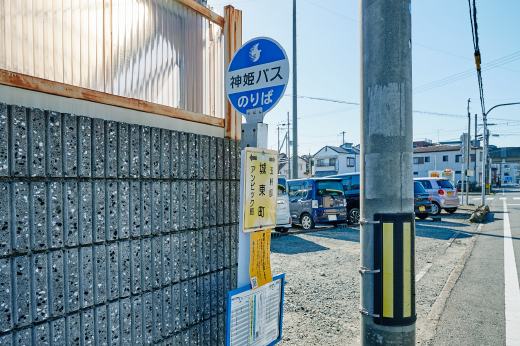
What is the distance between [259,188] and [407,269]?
1190mm

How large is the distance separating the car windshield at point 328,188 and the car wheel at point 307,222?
0.89 m

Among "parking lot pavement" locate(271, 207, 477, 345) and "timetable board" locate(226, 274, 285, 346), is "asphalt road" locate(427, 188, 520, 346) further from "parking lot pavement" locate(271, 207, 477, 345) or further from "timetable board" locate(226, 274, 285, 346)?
"timetable board" locate(226, 274, 285, 346)

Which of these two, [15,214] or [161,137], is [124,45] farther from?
[15,214]

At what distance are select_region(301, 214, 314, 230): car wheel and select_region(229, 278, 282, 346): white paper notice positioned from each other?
9.94m

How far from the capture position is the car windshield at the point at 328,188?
12891 mm

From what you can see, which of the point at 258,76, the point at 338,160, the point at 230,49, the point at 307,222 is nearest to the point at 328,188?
the point at 307,222

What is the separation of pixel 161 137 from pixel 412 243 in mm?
1855

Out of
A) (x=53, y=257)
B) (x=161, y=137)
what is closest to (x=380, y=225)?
(x=161, y=137)

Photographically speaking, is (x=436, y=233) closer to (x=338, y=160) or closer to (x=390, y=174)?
(x=390, y=174)

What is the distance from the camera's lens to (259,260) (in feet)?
9.41

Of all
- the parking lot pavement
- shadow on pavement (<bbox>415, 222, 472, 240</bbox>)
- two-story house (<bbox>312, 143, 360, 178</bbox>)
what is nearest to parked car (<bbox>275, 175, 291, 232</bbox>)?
the parking lot pavement

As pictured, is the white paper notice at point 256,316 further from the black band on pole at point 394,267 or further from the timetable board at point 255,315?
the black band on pole at point 394,267

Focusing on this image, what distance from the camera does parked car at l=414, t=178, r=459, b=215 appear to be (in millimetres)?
16875

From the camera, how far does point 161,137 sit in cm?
253
